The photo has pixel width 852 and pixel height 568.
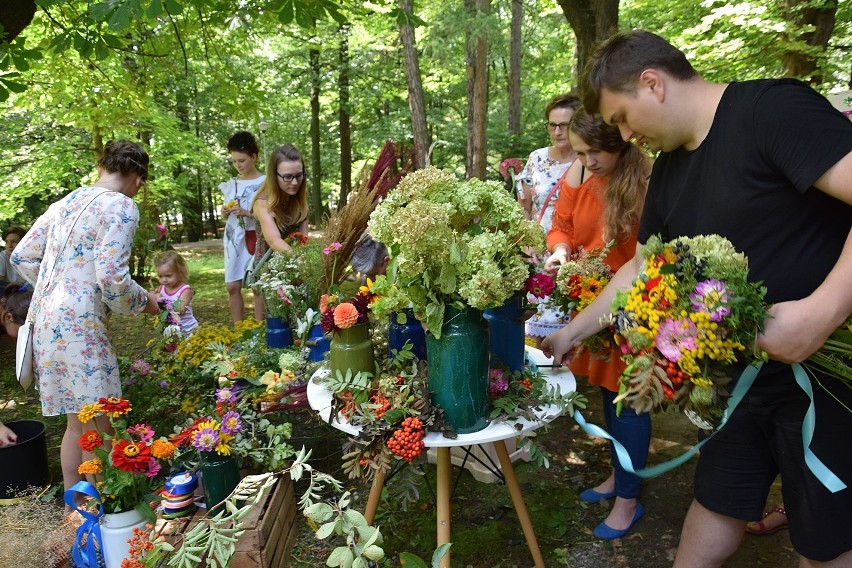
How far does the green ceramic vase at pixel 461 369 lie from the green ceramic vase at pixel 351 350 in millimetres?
258

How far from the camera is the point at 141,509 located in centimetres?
184

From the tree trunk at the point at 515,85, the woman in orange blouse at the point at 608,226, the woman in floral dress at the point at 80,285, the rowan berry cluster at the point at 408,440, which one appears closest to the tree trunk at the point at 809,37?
the woman in orange blouse at the point at 608,226

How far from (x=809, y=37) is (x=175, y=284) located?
5689 millimetres

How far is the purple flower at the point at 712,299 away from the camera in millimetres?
1063

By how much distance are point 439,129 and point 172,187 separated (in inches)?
272

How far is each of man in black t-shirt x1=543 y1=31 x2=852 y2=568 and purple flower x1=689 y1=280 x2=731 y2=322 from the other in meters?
0.16

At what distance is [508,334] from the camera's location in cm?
177

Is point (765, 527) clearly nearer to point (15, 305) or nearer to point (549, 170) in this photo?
point (549, 170)

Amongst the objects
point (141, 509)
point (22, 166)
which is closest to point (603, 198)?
point (141, 509)

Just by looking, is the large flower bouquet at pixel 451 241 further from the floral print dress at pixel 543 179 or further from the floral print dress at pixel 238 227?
the floral print dress at pixel 238 227

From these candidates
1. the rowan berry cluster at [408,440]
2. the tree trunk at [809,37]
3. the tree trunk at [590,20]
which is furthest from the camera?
the tree trunk at [809,37]

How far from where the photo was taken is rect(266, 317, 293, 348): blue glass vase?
2.46 metres

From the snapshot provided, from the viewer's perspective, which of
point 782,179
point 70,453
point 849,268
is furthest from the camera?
point 70,453

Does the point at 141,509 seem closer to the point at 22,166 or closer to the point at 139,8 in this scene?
the point at 139,8
